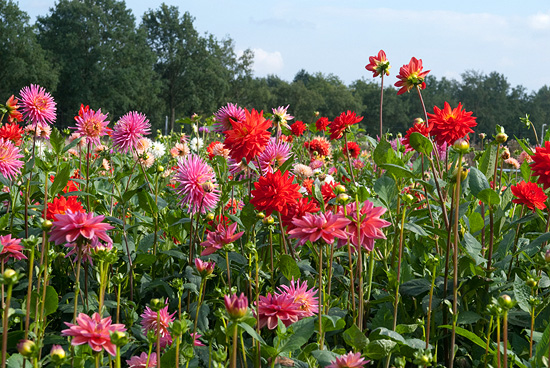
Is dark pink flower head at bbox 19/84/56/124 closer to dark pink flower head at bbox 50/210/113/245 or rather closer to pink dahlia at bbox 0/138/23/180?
pink dahlia at bbox 0/138/23/180

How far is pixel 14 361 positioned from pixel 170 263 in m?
0.88

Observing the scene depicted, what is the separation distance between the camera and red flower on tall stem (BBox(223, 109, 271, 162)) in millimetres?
1533

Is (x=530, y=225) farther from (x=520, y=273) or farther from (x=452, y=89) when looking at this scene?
(x=452, y=89)

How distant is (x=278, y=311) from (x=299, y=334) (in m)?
0.08

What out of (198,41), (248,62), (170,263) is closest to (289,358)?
(170,263)

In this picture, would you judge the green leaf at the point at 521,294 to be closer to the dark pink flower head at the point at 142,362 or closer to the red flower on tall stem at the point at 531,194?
the red flower on tall stem at the point at 531,194

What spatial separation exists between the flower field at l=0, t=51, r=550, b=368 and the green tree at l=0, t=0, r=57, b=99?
3344 cm

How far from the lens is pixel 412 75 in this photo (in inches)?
70.6

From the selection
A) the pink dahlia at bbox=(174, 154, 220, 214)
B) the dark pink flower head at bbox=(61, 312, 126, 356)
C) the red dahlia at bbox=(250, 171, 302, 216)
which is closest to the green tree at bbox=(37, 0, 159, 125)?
the pink dahlia at bbox=(174, 154, 220, 214)

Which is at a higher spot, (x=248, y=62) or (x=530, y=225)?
(x=248, y=62)

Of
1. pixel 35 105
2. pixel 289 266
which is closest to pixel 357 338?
pixel 289 266

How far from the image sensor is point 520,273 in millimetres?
1703

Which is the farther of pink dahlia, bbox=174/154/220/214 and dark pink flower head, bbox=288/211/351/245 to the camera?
pink dahlia, bbox=174/154/220/214

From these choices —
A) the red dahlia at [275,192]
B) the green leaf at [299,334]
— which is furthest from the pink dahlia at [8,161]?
the green leaf at [299,334]
